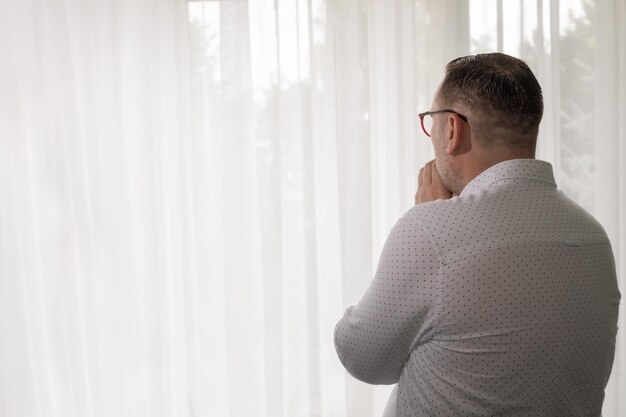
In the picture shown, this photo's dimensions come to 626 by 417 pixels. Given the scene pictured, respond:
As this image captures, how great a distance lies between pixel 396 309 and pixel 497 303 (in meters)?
0.16

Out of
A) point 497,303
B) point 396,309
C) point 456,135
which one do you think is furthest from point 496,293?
point 456,135

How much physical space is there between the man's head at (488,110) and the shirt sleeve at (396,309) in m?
0.20

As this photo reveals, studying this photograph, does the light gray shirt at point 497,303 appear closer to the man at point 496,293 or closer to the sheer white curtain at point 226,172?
the man at point 496,293

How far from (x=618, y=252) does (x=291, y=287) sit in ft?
3.92

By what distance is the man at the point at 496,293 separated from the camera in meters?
1.12

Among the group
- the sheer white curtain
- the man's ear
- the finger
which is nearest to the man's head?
the man's ear

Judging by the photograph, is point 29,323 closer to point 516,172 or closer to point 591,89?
point 516,172

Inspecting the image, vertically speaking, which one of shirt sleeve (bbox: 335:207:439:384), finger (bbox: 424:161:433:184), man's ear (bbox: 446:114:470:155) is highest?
man's ear (bbox: 446:114:470:155)

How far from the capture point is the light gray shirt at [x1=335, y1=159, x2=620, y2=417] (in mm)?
1120

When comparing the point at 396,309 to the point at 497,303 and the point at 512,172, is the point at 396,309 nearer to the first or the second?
the point at 497,303

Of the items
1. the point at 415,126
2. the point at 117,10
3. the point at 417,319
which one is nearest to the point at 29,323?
the point at 117,10

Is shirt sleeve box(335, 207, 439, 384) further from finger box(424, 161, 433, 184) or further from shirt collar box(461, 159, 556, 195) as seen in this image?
finger box(424, 161, 433, 184)

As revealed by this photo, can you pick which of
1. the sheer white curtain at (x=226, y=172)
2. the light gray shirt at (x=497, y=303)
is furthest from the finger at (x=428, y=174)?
the sheer white curtain at (x=226, y=172)

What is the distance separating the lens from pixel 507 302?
3.67ft
